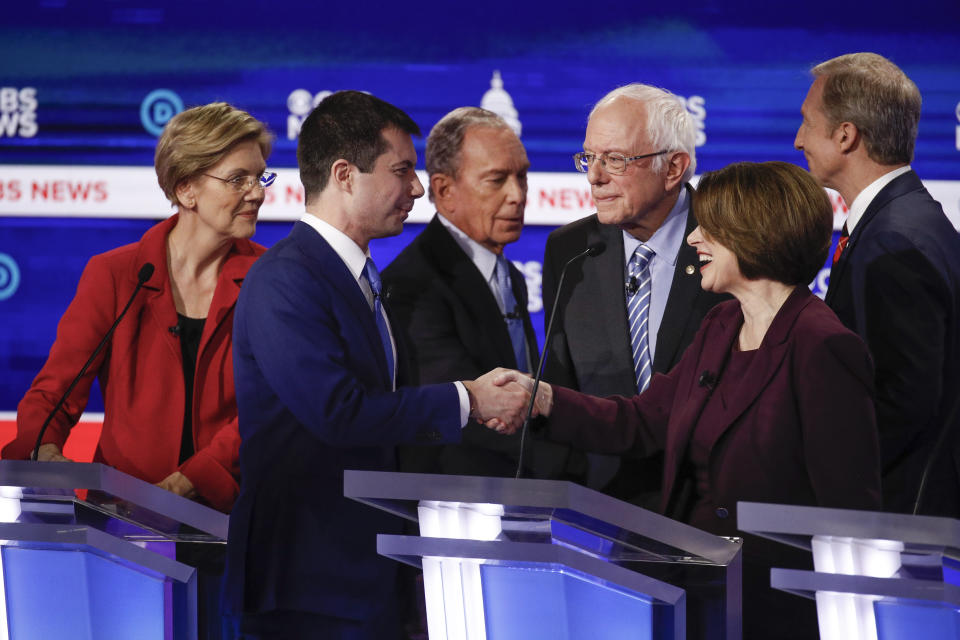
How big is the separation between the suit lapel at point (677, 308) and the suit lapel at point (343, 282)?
80 centimetres

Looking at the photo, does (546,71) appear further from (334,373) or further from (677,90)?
(334,373)

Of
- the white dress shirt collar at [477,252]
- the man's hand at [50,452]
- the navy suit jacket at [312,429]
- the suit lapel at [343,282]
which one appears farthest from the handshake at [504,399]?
the man's hand at [50,452]

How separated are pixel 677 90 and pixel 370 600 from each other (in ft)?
8.66

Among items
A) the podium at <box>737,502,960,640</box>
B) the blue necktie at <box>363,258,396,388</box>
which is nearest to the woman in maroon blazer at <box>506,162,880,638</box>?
the podium at <box>737,502,960,640</box>

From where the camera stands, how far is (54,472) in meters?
2.04

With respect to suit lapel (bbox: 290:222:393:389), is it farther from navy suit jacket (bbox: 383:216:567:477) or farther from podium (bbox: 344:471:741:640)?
podium (bbox: 344:471:741:640)

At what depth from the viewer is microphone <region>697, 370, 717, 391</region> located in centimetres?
254

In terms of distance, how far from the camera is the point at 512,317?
11.0ft

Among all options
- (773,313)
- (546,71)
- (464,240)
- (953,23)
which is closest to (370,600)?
(773,313)

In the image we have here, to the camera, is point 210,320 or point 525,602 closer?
point 525,602

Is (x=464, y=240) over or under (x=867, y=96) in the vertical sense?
under

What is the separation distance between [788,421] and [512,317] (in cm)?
113

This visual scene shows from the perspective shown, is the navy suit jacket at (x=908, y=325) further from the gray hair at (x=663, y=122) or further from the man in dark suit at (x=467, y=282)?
the man in dark suit at (x=467, y=282)

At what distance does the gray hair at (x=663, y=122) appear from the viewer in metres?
3.27
